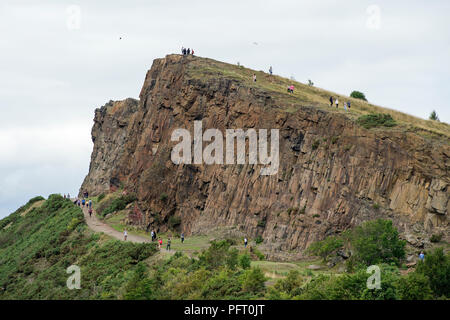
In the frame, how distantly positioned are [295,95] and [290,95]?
0.99 metres

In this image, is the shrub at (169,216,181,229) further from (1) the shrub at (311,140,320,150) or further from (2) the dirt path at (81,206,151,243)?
(1) the shrub at (311,140,320,150)

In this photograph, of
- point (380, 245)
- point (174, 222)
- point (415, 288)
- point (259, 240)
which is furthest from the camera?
point (174, 222)

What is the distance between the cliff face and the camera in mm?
45094

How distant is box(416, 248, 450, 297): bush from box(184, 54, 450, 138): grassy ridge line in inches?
690

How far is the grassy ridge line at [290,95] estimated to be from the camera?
54.9m

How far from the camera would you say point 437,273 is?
3225 cm

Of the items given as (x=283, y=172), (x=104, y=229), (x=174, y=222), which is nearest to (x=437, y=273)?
(x=283, y=172)

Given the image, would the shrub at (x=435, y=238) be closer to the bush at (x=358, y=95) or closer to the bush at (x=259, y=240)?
the bush at (x=259, y=240)

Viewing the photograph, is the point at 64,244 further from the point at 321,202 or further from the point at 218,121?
the point at 321,202

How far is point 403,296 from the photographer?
2994cm

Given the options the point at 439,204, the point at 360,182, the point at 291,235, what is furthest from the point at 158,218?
the point at 439,204

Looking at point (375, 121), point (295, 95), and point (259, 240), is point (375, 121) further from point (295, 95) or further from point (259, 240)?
point (259, 240)

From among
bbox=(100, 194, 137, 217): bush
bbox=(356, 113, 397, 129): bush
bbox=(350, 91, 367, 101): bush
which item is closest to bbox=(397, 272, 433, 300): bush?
bbox=(356, 113, 397, 129): bush

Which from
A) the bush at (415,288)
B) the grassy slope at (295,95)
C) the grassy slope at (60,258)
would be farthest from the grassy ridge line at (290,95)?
the bush at (415,288)
